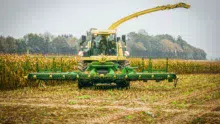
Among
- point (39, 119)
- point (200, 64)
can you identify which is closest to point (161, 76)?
point (39, 119)

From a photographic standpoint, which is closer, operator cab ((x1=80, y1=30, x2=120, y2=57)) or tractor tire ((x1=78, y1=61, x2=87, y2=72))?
tractor tire ((x1=78, y1=61, x2=87, y2=72))

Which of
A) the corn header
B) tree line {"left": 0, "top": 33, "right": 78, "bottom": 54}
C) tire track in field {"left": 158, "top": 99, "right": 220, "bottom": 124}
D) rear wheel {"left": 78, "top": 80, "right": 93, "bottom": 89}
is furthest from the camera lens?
tree line {"left": 0, "top": 33, "right": 78, "bottom": 54}

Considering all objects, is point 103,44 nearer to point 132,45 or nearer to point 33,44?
point 33,44

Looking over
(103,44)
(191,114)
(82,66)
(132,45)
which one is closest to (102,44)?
(103,44)

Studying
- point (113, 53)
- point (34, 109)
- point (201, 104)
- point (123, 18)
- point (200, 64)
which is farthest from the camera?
point (200, 64)

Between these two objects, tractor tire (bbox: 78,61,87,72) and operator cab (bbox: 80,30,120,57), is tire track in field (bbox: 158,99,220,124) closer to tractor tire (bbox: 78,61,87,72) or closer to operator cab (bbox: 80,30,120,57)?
tractor tire (bbox: 78,61,87,72)

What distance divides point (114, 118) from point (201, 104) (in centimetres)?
400

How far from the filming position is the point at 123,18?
2144cm

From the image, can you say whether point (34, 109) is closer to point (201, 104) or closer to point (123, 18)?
point (201, 104)

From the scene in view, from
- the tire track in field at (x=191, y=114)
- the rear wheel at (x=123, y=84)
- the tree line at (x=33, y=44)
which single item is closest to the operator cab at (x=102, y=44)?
the rear wheel at (x=123, y=84)

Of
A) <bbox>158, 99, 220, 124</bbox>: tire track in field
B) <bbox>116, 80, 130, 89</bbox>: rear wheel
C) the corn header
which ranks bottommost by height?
<bbox>158, 99, 220, 124</bbox>: tire track in field

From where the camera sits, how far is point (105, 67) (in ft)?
55.3

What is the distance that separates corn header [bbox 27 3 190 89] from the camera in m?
15.4

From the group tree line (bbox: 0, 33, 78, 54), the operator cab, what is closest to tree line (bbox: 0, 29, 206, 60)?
tree line (bbox: 0, 33, 78, 54)
